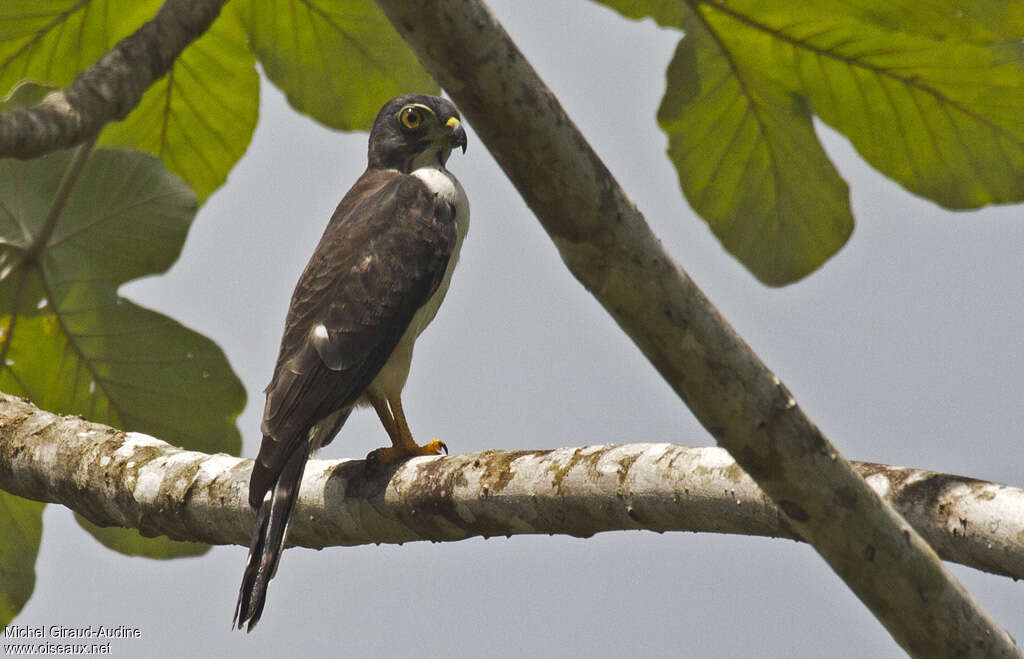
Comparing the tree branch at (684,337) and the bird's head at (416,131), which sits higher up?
the bird's head at (416,131)

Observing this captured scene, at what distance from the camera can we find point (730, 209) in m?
4.10

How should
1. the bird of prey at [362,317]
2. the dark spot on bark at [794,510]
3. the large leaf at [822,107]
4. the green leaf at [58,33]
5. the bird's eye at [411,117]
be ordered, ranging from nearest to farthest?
the dark spot on bark at [794,510] < the large leaf at [822,107] < the bird of prey at [362,317] < the green leaf at [58,33] < the bird's eye at [411,117]

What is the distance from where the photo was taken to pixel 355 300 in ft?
13.6

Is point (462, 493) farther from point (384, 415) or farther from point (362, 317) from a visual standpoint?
point (384, 415)

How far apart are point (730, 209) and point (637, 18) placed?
761mm

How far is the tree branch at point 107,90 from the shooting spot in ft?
8.80

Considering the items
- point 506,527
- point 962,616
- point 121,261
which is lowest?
point 962,616

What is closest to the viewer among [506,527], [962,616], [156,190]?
[962,616]

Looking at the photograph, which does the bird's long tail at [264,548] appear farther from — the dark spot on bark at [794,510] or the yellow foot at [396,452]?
the dark spot on bark at [794,510]

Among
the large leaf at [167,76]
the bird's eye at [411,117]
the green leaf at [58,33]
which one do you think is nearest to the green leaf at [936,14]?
the bird's eye at [411,117]

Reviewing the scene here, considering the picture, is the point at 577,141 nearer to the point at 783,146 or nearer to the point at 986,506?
the point at 986,506

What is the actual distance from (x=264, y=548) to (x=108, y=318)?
1.39 meters

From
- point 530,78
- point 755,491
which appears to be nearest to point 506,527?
point 755,491

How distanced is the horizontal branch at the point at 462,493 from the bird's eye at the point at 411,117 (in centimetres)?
184
